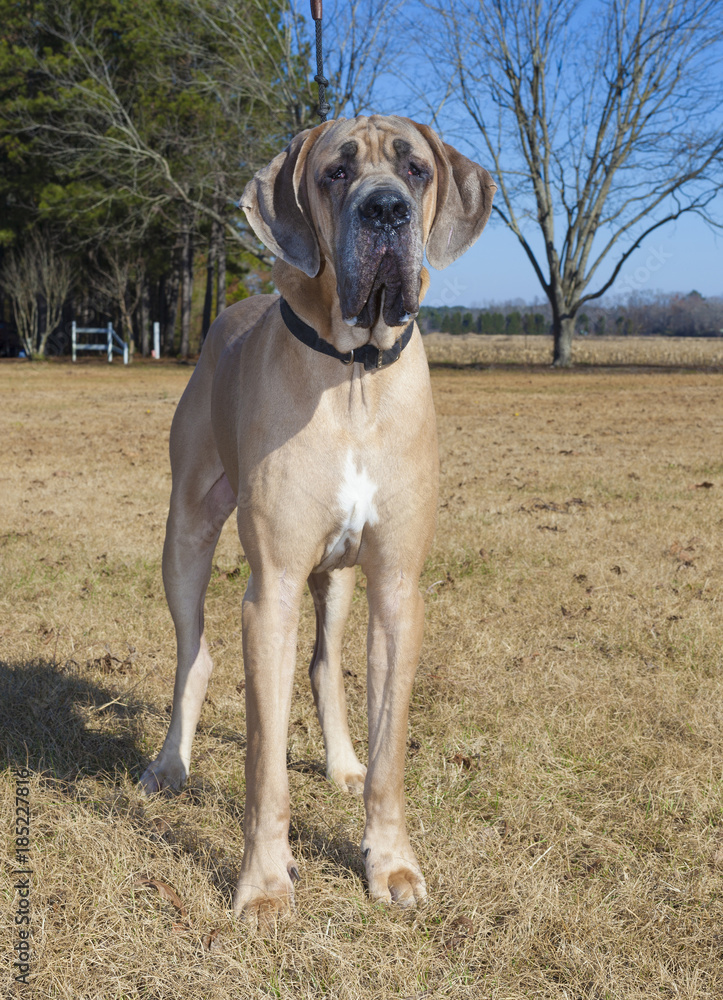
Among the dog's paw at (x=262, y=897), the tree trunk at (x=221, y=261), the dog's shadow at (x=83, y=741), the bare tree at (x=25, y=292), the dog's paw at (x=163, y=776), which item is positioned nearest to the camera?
the dog's paw at (x=262, y=897)

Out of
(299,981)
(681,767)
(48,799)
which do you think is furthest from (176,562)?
(681,767)

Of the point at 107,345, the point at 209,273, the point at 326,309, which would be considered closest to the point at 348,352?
the point at 326,309

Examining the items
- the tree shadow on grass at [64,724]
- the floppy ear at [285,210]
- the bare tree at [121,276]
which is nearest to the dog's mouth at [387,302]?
the floppy ear at [285,210]

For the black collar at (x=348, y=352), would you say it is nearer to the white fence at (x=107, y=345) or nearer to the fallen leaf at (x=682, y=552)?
the fallen leaf at (x=682, y=552)

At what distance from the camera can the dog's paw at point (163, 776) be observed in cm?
325

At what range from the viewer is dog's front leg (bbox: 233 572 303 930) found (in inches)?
100

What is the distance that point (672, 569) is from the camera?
19.1 ft

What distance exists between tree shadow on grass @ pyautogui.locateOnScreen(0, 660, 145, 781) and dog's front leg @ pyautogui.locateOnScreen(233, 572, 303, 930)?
0.92 metres

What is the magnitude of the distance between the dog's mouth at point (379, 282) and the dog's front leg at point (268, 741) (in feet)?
2.52

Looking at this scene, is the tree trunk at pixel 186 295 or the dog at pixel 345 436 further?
the tree trunk at pixel 186 295

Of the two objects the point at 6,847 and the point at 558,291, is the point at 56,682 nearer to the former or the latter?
the point at 6,847

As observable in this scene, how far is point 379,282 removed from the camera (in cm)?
245

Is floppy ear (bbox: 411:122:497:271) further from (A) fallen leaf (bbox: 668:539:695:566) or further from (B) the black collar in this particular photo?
(A) fallen leaf (bbox: 668:539:695:566)

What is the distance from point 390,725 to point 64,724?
1632 millimetres
